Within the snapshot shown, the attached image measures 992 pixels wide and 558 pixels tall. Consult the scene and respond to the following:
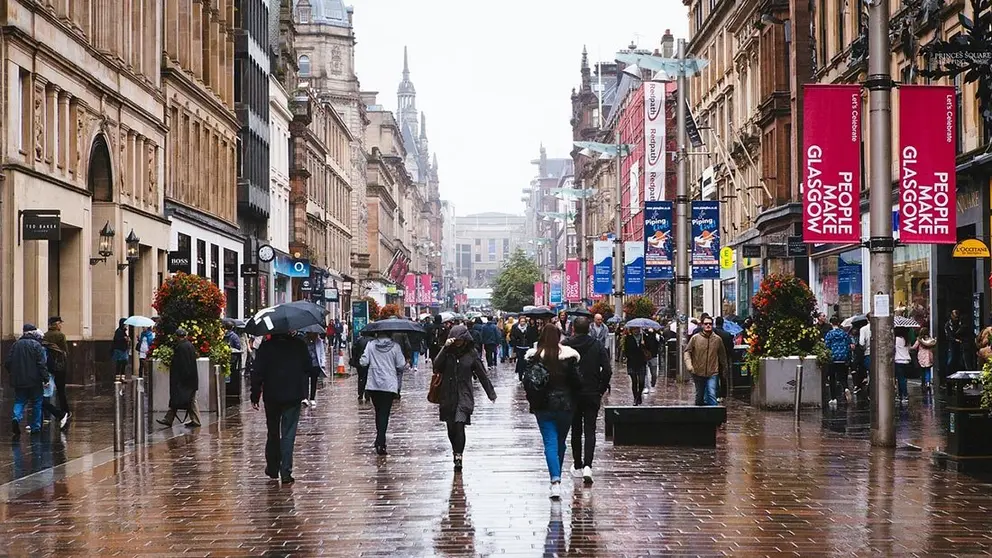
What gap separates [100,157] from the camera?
38656mm

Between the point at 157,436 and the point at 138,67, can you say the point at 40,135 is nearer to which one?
the point at 138,67

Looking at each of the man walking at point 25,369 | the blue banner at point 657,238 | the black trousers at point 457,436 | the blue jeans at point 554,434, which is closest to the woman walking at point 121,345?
the blue banner at point 657,238

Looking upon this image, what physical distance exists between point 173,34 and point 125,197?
8453 millimetres

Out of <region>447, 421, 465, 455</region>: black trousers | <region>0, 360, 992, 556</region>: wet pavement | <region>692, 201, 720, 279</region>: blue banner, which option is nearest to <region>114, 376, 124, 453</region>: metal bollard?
<region>0, 360, 992, 556</region>: wet pavement

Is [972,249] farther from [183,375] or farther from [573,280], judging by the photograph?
[573,280]

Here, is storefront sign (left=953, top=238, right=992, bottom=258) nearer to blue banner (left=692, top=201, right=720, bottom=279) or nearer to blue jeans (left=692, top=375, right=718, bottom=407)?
blue jeans (left=692, top=375, right=718, bottom=407)

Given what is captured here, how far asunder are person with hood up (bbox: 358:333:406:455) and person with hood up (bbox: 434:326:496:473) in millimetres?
1451

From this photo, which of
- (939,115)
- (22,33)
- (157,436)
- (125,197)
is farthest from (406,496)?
(125,197)

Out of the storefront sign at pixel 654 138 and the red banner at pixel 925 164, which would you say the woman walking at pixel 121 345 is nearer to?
the storefront sign at pixel 654 138

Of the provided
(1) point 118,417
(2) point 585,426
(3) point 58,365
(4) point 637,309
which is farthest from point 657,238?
(2) point 585,426

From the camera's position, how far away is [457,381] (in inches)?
650

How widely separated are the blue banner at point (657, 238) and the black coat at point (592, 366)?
81.5 ft

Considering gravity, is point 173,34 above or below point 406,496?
above

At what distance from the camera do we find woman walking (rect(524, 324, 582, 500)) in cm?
1418
